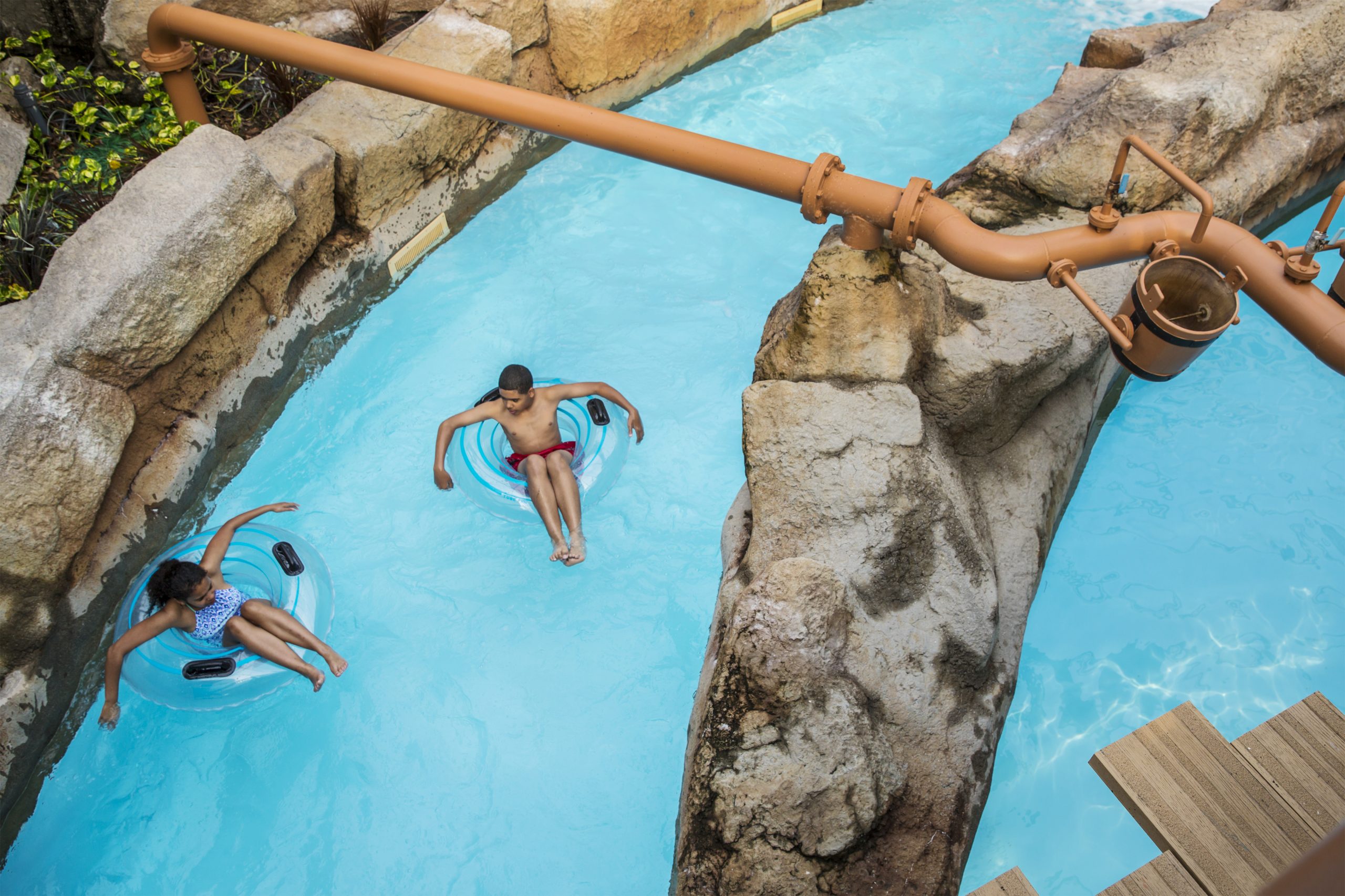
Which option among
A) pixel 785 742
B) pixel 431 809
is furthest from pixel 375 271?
pixel 785 742

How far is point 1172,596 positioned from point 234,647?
4.29m

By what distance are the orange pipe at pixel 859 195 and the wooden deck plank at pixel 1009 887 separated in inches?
65.1

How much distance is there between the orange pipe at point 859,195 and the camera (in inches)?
106

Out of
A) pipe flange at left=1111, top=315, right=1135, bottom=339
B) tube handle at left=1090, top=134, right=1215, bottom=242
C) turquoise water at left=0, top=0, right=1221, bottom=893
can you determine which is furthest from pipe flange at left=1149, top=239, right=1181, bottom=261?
turquoise water at left=0, top=0, right=1221, bottom=893

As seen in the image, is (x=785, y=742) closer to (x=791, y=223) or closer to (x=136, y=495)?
(x=136, y=495)

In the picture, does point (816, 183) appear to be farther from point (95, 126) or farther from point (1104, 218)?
point (95, 126)

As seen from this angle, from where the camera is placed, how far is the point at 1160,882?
224 centimetres

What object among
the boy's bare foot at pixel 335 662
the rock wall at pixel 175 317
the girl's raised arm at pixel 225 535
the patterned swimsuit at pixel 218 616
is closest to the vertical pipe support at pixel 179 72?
the rock wall at pixel 175 317

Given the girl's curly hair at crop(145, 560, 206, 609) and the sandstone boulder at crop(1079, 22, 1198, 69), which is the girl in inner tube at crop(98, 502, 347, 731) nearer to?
the girl's curly hair at crop(145, 560, 206, 609)

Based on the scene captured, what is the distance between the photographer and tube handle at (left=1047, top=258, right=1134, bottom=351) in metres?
2.47

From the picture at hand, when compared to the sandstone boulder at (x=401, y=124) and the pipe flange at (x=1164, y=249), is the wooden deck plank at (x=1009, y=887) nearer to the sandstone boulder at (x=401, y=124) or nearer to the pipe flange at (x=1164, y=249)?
the pipe flange at (x=1164, y=249)

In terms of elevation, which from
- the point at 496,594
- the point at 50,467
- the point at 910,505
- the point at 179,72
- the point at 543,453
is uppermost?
the point at 179,72

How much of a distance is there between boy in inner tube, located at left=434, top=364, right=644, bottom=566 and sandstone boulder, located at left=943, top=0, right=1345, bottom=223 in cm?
223

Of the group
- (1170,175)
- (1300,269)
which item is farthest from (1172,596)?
(1170,175)
